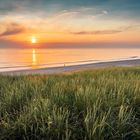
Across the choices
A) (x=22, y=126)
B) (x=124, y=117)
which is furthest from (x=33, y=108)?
(x=124, y=117)

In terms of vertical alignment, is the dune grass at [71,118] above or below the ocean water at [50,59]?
below

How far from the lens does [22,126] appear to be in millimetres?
5098

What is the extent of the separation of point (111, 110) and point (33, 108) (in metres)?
1.46

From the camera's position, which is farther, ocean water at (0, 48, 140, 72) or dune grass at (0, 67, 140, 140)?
ocean water at (0, 48, 140, 72)

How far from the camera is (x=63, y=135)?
4.82 metres

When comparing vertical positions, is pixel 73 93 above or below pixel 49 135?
above

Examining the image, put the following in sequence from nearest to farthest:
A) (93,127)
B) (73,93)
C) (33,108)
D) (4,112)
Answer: (93,127) < (33,108) < (4,112) < (73,93)

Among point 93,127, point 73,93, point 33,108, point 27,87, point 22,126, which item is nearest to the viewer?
point 93,127

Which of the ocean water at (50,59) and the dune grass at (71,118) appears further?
the ocean water at (50,59)

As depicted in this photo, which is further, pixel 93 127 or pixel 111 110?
pixel 111 110

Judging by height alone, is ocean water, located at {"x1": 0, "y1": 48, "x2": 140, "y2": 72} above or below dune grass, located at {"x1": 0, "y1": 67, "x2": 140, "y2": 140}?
above

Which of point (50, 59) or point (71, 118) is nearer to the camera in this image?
point (71, 118)

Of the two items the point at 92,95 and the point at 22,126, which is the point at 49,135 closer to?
the point at 22,126

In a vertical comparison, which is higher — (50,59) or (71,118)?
(50,59)
